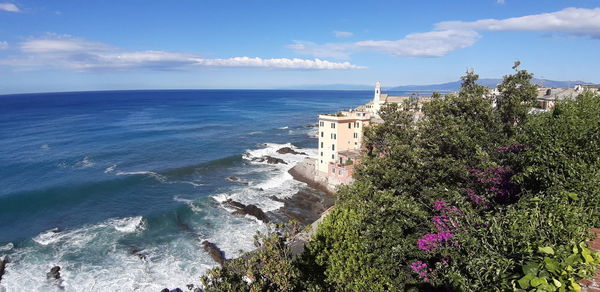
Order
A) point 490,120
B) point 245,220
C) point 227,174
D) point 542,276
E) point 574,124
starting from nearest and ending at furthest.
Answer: point 542,276
point 574,124
point 490,120
point 245,220
point 227,174

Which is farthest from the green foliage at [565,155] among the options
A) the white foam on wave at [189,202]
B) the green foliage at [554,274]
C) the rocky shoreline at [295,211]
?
the white foam on wave at [189,202]

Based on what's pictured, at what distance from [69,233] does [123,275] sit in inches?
473

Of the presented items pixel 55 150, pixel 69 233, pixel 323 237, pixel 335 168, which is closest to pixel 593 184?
pixel 323 237

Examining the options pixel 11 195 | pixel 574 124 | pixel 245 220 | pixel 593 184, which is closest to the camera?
pixel 593 184

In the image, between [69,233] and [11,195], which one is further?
[11,195]

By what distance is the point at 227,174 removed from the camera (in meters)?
55.8

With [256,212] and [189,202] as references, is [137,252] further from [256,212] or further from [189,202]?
[256,212]

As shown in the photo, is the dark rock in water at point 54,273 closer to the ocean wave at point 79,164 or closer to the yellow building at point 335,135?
the ocean wave at point 79,164

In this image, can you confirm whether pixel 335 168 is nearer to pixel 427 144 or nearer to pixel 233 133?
pixel 427 144

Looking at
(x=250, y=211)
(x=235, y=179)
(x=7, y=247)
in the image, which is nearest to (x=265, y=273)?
(x=250, y=211)

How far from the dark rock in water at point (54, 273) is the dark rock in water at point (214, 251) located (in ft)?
40.2

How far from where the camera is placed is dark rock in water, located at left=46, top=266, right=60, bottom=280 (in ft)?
88.9

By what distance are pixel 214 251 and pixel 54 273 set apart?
44.1 feet

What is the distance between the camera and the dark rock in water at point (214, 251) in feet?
97.3
